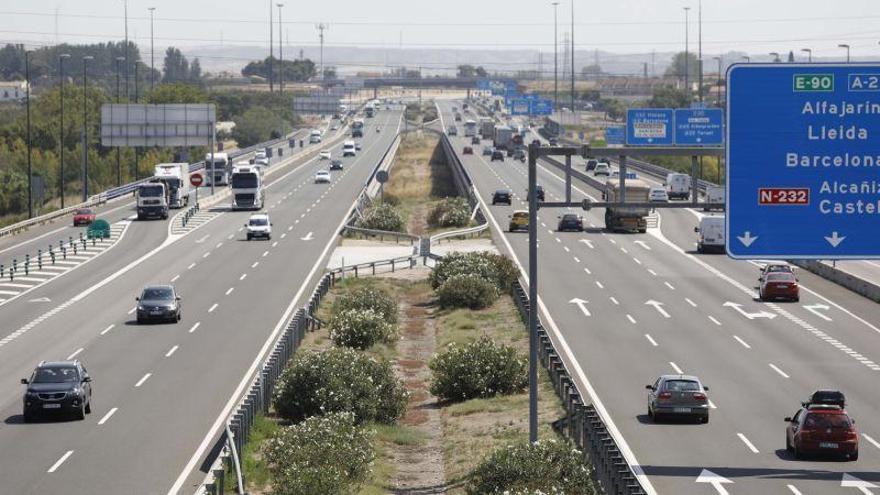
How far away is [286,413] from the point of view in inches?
1454

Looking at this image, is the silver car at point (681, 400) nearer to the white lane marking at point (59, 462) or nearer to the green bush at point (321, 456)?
the green bush at point (321, 456)

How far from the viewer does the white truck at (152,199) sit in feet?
320

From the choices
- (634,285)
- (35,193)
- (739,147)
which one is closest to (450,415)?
(739,147)

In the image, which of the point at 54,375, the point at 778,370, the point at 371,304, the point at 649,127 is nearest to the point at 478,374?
the point at 778,370

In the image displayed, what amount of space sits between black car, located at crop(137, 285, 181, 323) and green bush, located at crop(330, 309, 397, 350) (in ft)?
21.4

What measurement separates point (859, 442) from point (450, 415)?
10.1 meters

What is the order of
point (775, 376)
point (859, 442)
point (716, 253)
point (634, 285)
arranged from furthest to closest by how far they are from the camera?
point (716, 253) → point (634, 285) → point (775, 376) → point (859, 442)

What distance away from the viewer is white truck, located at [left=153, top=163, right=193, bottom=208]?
4102 inches

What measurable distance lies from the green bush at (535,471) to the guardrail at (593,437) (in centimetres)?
45

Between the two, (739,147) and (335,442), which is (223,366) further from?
(739,147)

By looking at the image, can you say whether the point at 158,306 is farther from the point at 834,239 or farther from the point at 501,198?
the point at 501,198

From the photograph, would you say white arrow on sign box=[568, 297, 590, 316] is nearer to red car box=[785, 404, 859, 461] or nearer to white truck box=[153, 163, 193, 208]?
red car box=[785, 404, 859, 461]

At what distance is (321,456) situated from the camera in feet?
96.4

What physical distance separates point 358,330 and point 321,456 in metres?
20.2
